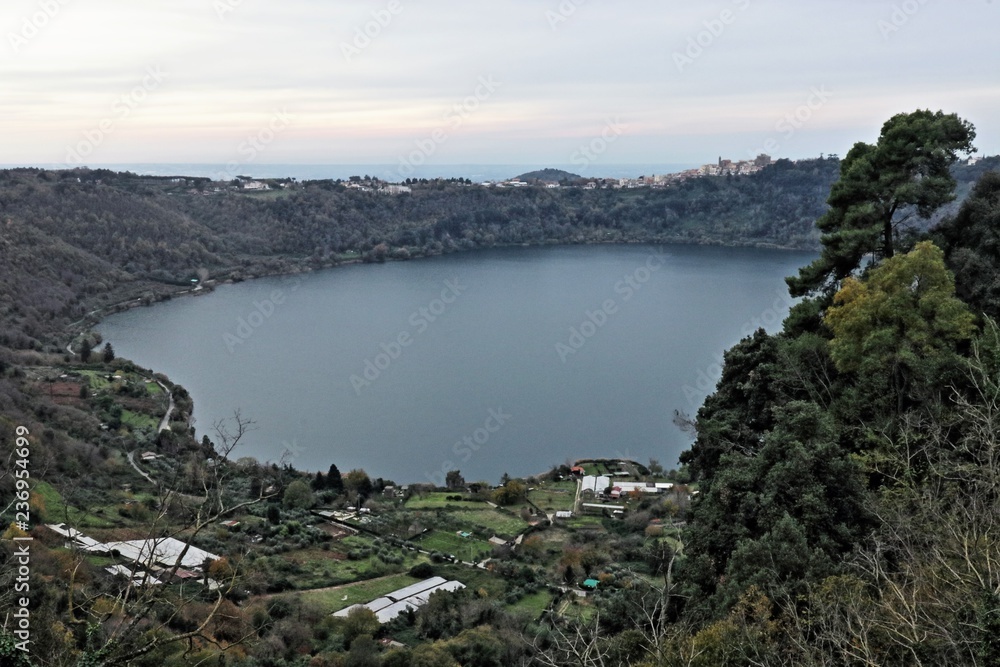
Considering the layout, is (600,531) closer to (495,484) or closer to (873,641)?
(495,484)

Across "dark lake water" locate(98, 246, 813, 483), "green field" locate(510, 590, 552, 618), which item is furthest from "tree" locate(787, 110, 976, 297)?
"dark lake water" locate(98, 246, 813, 483)

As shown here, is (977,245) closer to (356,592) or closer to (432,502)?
(356,592)

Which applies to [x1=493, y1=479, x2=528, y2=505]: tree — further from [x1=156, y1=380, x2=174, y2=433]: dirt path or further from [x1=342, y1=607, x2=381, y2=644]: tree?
[x1=156, y1=380, x2=174, y2=433]: dirt path

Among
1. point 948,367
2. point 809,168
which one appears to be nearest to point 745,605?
point 948,367

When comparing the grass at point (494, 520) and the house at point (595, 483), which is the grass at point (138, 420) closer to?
the grass at point (494, 520)

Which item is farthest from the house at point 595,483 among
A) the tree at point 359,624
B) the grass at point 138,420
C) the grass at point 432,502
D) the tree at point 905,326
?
the grass at point 138,420
